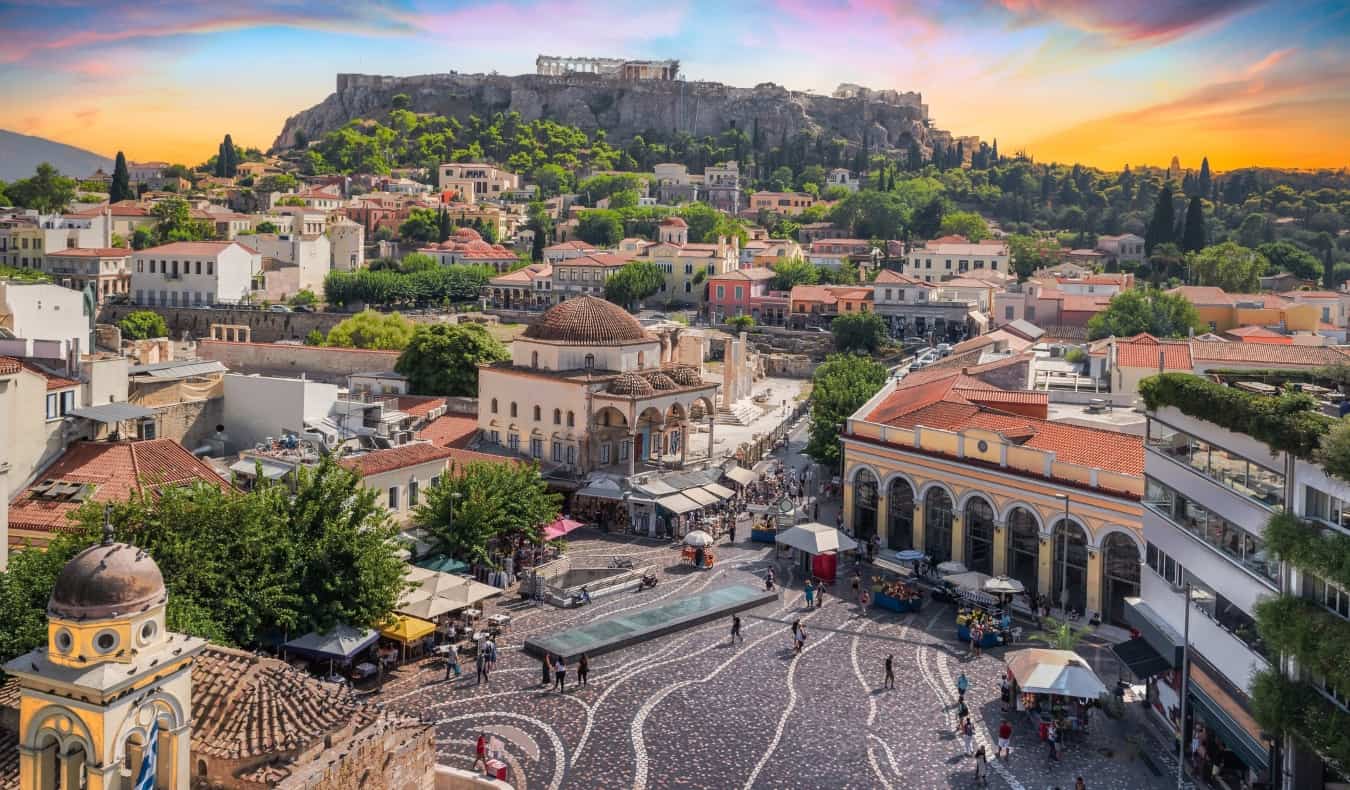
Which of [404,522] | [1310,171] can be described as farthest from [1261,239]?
[404,522]

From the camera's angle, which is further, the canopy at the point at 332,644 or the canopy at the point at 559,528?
the canopy at the point at 559,528

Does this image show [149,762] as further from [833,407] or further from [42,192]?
[42,192]

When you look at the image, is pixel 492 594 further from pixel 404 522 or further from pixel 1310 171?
pixel 1310 171

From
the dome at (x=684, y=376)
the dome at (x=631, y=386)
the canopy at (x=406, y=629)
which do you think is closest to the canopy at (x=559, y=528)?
the dome at (x=631, y=386)

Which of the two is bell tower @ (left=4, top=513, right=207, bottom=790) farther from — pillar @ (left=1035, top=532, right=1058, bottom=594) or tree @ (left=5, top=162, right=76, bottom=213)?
tree @ (left=5, top=162, right=76, bottom=213)

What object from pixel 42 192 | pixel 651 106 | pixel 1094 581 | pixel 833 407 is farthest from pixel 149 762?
pixel 651 106

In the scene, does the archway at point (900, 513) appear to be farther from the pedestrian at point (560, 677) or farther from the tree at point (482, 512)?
the pedestrian at point (560, 677)
